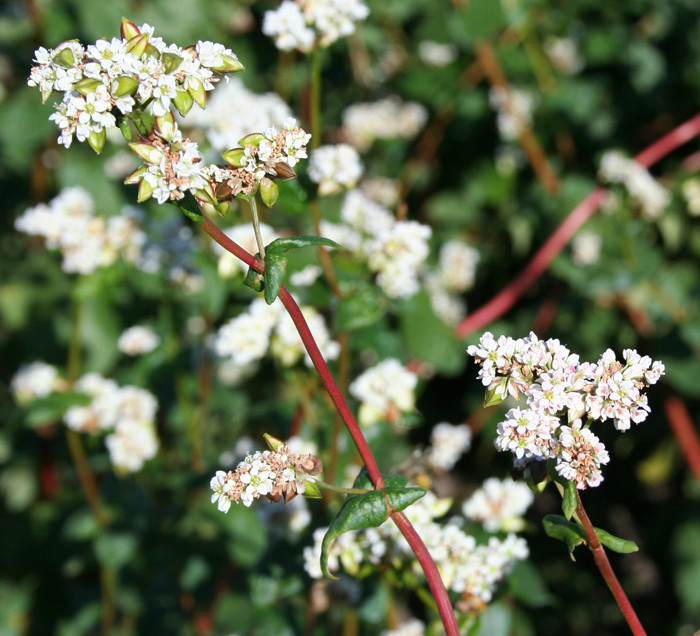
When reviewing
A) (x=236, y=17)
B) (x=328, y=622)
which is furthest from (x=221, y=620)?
(x=236, y=17)

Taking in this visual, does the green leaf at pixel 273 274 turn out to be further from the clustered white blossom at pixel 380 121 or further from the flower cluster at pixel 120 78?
the clustered white blossom at pixel 380 121

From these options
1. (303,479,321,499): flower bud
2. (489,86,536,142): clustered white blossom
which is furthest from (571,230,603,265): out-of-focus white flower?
(303,479,321,499): flower bud

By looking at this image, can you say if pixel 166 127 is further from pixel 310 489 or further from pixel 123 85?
pixel 310 489

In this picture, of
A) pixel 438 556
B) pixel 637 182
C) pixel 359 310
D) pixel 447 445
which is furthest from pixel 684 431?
pixel 438 556

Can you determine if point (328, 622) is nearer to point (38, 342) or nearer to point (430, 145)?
point (38, 342)

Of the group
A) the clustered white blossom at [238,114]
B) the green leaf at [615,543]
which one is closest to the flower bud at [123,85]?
→ the green leaf at [615,543]

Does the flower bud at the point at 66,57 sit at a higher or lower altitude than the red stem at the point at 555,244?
lower
